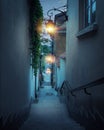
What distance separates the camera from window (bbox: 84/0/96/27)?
7.30 meters

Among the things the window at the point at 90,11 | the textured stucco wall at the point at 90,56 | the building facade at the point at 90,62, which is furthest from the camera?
the window at the point at 90,11

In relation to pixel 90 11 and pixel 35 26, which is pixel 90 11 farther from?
pixel 35 26

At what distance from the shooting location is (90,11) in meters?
7.62

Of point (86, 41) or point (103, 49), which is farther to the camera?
point (86, 41)

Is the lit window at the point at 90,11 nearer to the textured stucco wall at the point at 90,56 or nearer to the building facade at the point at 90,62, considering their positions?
the building facade at the point at 90,62

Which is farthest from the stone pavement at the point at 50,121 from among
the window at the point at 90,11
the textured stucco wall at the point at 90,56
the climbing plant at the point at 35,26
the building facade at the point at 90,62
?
the window at the point at 90,11

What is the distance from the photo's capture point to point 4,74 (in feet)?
16.4

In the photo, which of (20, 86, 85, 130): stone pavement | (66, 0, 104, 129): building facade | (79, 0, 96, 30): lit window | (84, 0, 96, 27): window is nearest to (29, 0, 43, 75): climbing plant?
(20, 86, 85, 130): stone pavement

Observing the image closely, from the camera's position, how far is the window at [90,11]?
23.9 feet

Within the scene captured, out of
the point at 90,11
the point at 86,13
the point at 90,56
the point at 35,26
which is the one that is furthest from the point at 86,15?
the point at 35,26

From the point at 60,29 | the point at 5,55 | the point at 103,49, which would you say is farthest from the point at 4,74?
the point at 60,29

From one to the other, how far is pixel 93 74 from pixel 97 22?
3.76ft

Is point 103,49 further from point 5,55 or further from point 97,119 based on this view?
point 5,55

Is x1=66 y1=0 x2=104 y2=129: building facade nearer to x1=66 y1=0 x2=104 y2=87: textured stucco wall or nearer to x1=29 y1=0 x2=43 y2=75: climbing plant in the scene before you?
x1=66 y1=0 x2=104 y2=87: textured stucco wall
